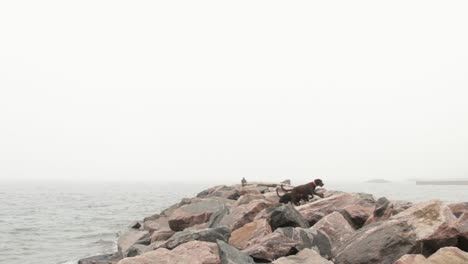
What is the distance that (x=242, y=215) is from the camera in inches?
460

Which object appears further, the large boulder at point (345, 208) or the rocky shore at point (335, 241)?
the large boulder at point (345, 208)

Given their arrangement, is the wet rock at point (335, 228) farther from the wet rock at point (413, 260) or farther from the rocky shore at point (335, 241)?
the wet rock at point (413, 260)

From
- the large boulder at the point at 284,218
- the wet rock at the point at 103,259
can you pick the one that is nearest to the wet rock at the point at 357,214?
the large boulder at the point at 284,218

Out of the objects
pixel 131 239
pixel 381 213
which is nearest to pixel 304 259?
pixel 381 213

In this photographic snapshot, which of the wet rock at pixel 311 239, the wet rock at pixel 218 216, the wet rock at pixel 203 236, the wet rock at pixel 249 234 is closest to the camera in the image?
the wet rock at pixel 311 239

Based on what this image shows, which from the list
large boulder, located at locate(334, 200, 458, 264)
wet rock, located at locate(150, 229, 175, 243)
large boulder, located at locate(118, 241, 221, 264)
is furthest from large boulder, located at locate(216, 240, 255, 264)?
wet rock, located at locate(150, 229, 175, 243)

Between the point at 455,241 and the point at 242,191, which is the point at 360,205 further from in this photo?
the point at 242,191

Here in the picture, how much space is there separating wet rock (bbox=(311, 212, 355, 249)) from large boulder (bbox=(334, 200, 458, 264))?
33.9 inches

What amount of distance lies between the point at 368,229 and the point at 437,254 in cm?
199

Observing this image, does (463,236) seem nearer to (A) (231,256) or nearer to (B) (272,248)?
(B) (272,248)

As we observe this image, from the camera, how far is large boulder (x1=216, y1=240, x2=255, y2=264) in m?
7.63

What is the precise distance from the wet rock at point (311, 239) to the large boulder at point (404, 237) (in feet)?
1.07

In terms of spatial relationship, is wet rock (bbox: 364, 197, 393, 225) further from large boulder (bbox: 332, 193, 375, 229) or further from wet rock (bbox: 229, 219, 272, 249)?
wet rock (bbox: 229, 219, 272, 249)

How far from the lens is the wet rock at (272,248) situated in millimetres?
8188
